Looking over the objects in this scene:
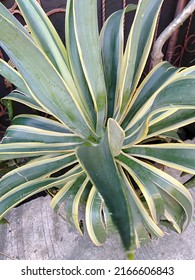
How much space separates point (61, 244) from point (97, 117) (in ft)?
1.64

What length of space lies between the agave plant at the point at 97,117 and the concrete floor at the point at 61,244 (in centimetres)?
17

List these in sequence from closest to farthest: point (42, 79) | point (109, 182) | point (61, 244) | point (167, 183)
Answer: point (109, 182) < point (42, 79) < point (167, 183) < point (61, 244)

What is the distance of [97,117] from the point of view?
2.75 feet

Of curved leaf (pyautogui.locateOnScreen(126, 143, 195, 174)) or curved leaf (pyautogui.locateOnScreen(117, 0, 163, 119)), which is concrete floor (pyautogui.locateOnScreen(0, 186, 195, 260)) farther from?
curved leaf (pyautogui.locateOnScreen(117, 0, 163, 119))

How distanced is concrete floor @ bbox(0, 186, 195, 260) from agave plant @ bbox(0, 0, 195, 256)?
0.56 ft

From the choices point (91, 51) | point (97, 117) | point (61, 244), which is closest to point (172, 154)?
point (97, 117)

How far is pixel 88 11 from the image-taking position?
71cm

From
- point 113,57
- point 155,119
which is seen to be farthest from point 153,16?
point 155,119

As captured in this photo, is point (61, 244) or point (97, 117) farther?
point (61, 244)

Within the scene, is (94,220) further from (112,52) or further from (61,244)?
(112,52)

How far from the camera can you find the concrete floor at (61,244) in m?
1.06

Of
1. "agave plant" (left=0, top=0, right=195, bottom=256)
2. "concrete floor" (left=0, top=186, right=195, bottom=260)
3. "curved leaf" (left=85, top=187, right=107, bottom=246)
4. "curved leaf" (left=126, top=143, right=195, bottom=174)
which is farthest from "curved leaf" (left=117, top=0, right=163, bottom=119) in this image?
"concrete floor" (left=0, top=186, right=195, bottom=260)

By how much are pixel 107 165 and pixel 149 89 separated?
0.34m

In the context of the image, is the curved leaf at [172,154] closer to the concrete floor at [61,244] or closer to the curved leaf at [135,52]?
the curved leaf at [135,52]
